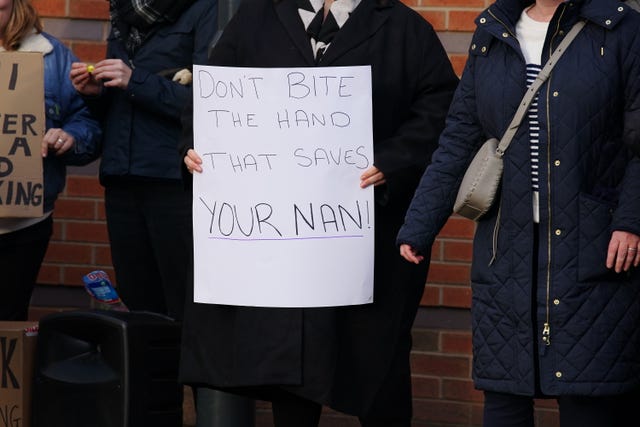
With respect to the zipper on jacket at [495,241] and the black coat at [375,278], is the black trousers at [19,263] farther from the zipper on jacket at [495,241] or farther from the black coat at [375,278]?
the zipper on jacket at [495,241]

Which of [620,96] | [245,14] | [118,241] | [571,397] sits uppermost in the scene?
[245,14]

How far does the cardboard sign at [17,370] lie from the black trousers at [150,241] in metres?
0.40

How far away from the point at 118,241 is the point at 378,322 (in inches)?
51.7

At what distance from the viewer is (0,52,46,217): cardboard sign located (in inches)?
221

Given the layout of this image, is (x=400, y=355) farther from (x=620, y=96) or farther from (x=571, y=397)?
(x=620, y=96)

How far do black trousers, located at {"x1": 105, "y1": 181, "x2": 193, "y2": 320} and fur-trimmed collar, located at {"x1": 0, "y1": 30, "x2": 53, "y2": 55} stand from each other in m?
0.61

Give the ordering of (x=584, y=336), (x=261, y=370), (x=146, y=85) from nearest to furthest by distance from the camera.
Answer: (x=584, y=336) → (x=261, y=370) → (x=146, y=85)

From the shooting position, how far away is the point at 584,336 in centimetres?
423

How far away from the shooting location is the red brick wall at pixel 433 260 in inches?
248

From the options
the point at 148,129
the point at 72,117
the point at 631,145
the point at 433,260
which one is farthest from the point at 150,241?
the point at 631,145

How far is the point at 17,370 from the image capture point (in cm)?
562

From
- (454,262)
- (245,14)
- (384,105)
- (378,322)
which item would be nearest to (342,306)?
(378,322)

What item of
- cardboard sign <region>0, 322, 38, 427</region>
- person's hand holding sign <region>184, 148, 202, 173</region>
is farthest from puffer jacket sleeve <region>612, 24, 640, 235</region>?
cardboard sign <region>0, 322, 38, 427</region>

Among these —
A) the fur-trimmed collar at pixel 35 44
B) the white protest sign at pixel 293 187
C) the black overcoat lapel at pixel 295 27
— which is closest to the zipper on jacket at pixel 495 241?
the white protest sign at pixel 293 187
